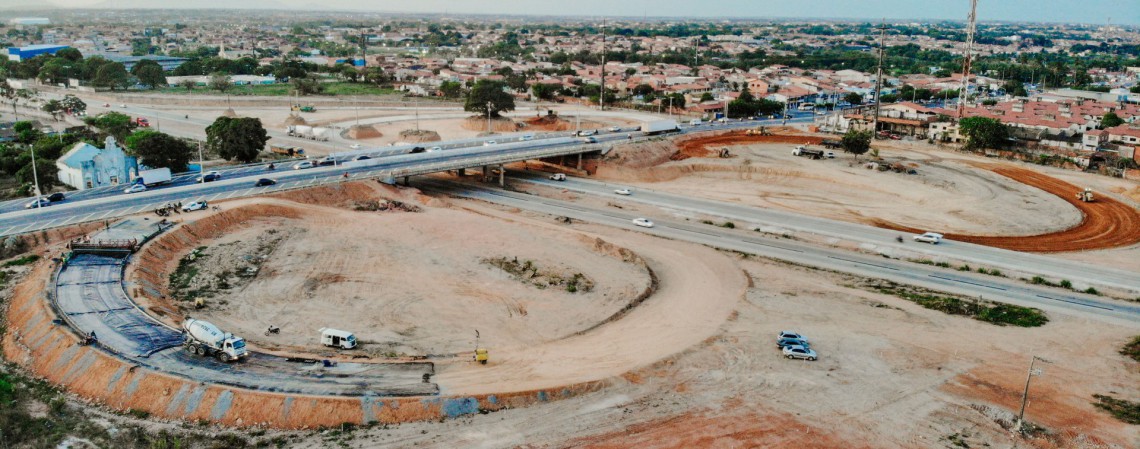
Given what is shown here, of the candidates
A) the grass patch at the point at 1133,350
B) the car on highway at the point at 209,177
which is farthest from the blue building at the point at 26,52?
the grass patch at the point at 1133,350

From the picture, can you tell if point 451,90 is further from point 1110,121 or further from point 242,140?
point 1110,121

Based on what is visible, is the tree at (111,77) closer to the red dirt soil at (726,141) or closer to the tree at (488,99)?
the tree at (488,99)

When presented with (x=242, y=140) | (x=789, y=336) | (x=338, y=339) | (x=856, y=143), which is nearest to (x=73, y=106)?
(x=242, y=140)

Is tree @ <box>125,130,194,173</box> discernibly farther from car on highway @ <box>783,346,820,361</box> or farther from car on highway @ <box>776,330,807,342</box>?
car on highway @ <box>783,346,820,361</box>

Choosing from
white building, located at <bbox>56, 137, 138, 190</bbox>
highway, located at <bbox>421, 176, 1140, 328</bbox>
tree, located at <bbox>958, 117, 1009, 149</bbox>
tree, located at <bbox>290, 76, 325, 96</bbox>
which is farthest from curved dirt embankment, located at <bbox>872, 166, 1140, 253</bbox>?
tree, located at <bbox>290, 76, 325, 96</bbox>

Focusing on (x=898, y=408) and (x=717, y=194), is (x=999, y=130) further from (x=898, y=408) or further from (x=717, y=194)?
(x=898, y=408)

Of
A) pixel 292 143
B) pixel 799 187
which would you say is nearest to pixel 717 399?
pixel 799 187
